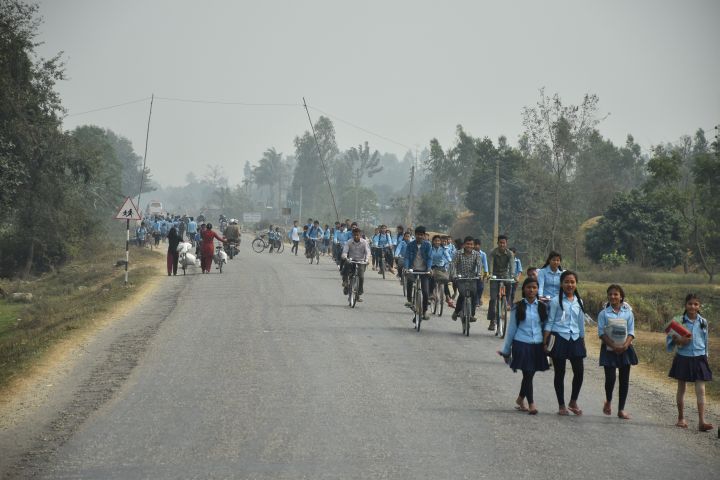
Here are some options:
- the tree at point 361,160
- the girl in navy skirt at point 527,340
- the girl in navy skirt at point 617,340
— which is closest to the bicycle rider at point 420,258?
the girl in navy skirt at point 527,340

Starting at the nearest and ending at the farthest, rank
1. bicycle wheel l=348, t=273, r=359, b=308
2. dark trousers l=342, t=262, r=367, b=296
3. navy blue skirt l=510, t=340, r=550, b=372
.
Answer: navy blue skirt l=510, t=340, r=550, b=372 → dark trousers l=342, t=262, r=367, b=296 → bicycle wheel l=348, t=273, r=359, b=308

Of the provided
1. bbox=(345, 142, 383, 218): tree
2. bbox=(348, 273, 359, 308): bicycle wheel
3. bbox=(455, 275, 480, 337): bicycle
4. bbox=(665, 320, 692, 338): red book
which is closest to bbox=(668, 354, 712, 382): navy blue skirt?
bbox=(665, 320, 692, 338): red book

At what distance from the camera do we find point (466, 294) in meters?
16.7

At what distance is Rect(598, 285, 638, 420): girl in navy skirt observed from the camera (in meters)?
10.1

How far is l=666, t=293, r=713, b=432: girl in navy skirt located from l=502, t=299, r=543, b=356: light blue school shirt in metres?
1.45

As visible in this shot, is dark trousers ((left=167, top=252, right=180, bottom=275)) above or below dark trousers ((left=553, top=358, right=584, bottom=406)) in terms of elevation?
above

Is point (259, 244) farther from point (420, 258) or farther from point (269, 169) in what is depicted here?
point (269, 169)

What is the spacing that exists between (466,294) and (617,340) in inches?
263

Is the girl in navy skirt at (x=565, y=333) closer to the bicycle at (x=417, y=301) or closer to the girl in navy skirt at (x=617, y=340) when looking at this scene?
the girl in navy skirt at (x=617, y=340)

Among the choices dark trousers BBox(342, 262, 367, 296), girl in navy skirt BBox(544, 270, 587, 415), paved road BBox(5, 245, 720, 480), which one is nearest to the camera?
paved road BBox(5, 245, 720, 480)

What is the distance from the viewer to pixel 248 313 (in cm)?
1942

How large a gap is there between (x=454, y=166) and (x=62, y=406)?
88.8m

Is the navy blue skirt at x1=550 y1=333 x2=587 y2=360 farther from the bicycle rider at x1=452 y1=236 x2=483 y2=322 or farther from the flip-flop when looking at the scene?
the bicycle rider at x1=452 y1=236 x2=483 y2=322

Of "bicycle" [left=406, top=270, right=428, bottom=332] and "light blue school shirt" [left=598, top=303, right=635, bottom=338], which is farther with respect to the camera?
"bicycle" [left=406, top=270, right=428, bottom=332]
